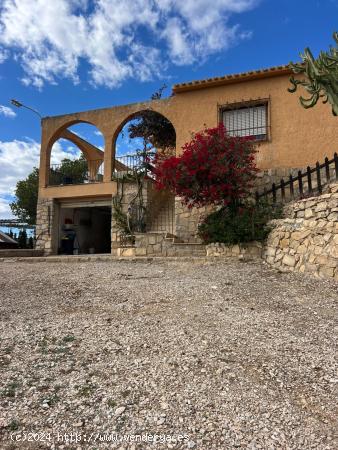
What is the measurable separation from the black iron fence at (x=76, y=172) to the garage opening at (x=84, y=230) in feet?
3.75

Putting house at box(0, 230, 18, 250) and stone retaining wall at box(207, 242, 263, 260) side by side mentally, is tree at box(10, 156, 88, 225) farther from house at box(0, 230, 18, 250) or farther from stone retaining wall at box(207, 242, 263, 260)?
stone retaining wall at box(207, 242, 263, 260)

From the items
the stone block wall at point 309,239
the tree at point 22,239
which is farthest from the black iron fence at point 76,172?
the stone block wall at point 309,239

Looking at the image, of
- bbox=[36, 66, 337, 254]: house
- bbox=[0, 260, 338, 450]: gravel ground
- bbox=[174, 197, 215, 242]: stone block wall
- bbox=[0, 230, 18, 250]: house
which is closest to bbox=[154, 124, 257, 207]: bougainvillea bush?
bbox=[36, 66, 337, 254]: house

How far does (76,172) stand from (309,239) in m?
19.3

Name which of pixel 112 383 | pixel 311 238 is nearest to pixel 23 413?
pixel 112 383

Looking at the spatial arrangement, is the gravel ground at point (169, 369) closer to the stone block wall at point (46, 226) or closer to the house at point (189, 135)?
the house at point (189, 135)

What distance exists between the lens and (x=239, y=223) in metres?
7.93

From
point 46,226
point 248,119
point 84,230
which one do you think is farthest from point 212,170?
point 84,230

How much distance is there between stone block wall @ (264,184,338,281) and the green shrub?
48 cm

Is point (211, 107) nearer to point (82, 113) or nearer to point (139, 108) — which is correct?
point (139, 108)

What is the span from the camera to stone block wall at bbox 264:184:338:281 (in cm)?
589

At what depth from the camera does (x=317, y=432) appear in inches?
76.3

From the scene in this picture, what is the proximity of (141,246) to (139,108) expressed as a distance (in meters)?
5.43

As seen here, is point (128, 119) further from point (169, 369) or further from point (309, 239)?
point (169, 369)
